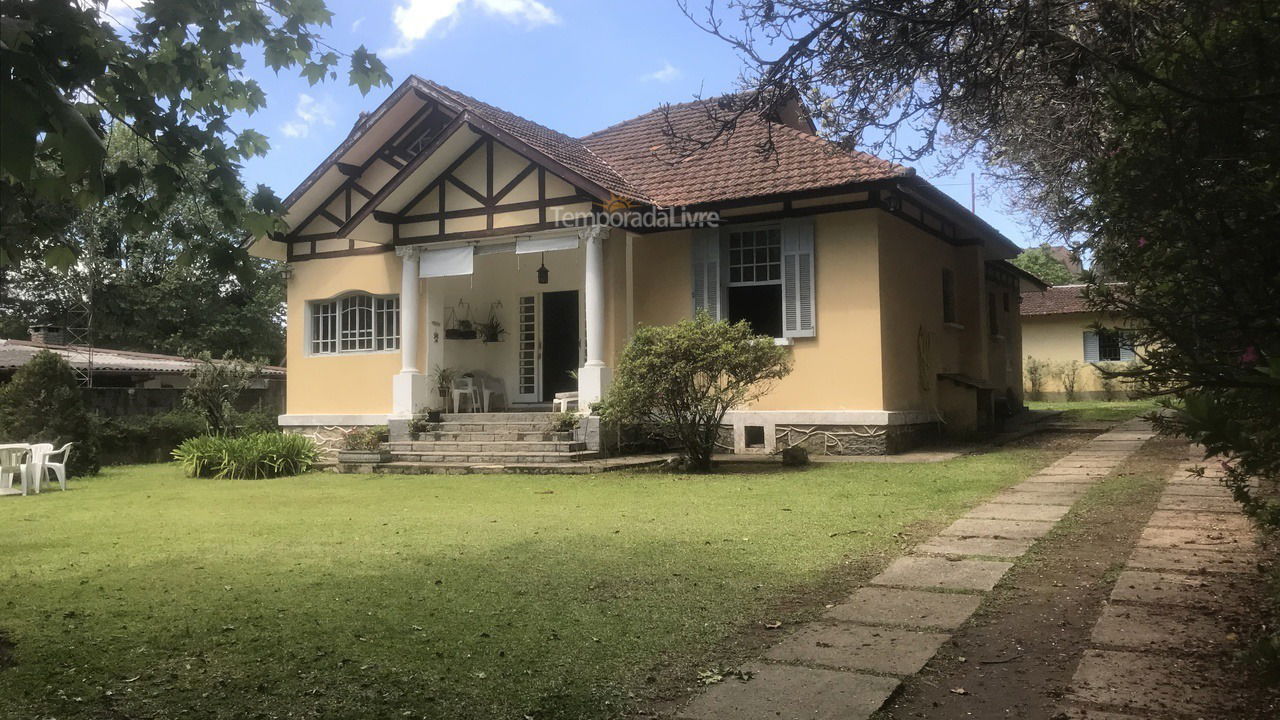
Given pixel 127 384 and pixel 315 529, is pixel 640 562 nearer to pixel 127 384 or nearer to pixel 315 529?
pixel 315 529

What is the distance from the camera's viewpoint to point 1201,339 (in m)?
3.03

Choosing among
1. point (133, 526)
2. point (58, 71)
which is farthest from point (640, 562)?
point (133, 526)

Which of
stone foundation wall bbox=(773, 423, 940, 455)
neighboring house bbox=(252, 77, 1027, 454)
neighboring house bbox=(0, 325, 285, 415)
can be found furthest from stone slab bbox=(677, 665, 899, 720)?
neighboring house bbox=(0, 325, 285, 415)

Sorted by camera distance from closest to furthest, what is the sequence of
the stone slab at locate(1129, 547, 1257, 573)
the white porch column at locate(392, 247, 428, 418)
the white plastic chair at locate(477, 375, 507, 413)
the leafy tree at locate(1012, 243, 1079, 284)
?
the stone slab at locate(1129, 547, 1257, 573) < the white porch column at locate(392, 247, 428, 418) < the white plastic chair at locate(477, 375, 507, 413) < the leafy tree at locate(1012, 243, 1079, 284)

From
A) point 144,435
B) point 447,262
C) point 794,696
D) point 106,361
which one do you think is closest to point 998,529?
point 794,696

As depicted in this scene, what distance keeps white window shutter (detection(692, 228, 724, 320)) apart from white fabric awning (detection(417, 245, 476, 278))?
3350 millimetres

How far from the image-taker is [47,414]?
43.4 ft

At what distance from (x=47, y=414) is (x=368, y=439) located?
4.71m

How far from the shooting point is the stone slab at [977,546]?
5.57 m

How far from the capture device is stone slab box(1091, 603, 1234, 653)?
3.63m

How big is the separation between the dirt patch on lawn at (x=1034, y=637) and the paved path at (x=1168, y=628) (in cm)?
8

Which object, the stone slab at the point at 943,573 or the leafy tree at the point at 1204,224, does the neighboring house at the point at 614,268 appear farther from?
the leafy tree at the point at 1204,224

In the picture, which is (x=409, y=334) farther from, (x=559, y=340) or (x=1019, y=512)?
(x=1019, y=512)

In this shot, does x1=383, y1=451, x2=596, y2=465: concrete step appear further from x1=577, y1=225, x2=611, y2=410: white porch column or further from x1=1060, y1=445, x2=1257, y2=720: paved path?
x1=1060, y1=445, x2=1257, y2=720: paved path
